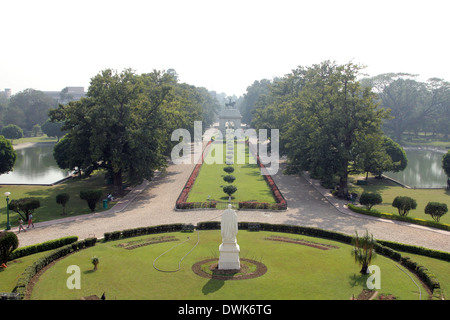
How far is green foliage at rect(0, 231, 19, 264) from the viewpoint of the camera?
18.1 metres

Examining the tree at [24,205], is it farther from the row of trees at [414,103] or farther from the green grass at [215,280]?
the row of trees at [414,103]

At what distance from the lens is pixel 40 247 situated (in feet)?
68.9

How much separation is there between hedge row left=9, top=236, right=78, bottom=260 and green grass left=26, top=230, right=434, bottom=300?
1736 mm

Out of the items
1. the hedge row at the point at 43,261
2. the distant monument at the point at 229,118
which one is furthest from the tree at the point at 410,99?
the hedge row at the point at 43,261

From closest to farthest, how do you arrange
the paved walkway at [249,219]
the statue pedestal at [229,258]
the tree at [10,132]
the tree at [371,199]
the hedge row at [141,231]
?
the statue pedestal at [229,258] → the hedge row at [141,231] → the paved walkway at [249,219] → the tree at [371,199] → the tree at [10,132]

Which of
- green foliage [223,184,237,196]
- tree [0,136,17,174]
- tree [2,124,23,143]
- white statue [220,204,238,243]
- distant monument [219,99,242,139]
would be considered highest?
distant monument [219,99,242,139]

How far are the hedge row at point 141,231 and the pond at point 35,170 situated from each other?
25323mm

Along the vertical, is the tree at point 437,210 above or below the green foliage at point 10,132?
below

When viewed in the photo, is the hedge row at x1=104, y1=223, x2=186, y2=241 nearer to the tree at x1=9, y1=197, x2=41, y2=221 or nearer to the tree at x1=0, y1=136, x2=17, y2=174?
the tree at x1=9, y1=197, x2=41, y2=221

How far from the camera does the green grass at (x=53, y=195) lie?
2917cm

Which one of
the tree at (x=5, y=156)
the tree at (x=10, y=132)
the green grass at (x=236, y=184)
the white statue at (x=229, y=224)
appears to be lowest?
the green grass at (x=236, y=184)

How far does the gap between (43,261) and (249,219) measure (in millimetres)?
13983

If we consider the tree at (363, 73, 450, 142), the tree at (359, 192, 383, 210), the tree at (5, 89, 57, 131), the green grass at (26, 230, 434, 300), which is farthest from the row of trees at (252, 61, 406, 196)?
the tree at (5, 89, 57, 131)
